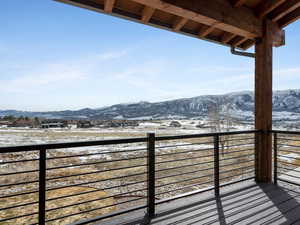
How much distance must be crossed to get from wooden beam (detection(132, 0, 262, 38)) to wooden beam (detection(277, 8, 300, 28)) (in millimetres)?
478

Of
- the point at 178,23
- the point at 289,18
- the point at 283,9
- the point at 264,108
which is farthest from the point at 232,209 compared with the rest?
the point at 289,18

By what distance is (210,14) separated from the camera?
2.35 metres

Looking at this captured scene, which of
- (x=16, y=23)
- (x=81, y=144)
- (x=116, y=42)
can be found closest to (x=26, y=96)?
(x=116, y=42)

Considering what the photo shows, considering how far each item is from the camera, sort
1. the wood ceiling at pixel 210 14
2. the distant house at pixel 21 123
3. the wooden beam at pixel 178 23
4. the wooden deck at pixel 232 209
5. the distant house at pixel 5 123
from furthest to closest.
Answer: the distant house at pixel 21 123 < the distant house at pixel 5 123 < the wooden beam at pixel 178 23 < the wood ceiling at pixel 210 14 < the wooden deck at pixel 232 209

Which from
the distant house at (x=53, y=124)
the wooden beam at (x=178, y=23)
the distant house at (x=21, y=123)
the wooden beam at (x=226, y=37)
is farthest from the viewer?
the distant house at (x=53, y=124)

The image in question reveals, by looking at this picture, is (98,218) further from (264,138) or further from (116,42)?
(116,42)

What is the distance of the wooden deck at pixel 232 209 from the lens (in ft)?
6.04

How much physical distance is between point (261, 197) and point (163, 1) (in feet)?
8.35

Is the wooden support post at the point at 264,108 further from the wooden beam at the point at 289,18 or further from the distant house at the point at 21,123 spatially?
the distant house at the point at 21,123

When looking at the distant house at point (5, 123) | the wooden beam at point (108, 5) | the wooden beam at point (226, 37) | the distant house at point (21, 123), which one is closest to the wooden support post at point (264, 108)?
the wooden beam at point (226, 37)

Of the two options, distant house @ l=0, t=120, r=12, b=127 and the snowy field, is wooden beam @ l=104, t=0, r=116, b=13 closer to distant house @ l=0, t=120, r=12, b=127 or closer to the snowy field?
the snowy field

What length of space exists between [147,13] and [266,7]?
68.4 inches

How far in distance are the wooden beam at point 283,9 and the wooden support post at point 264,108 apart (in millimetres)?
101

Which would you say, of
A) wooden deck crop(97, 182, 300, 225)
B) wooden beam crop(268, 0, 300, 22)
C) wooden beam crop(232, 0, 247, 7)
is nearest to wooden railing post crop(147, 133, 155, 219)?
wooden deck crop(97, 182, 300, 225)
